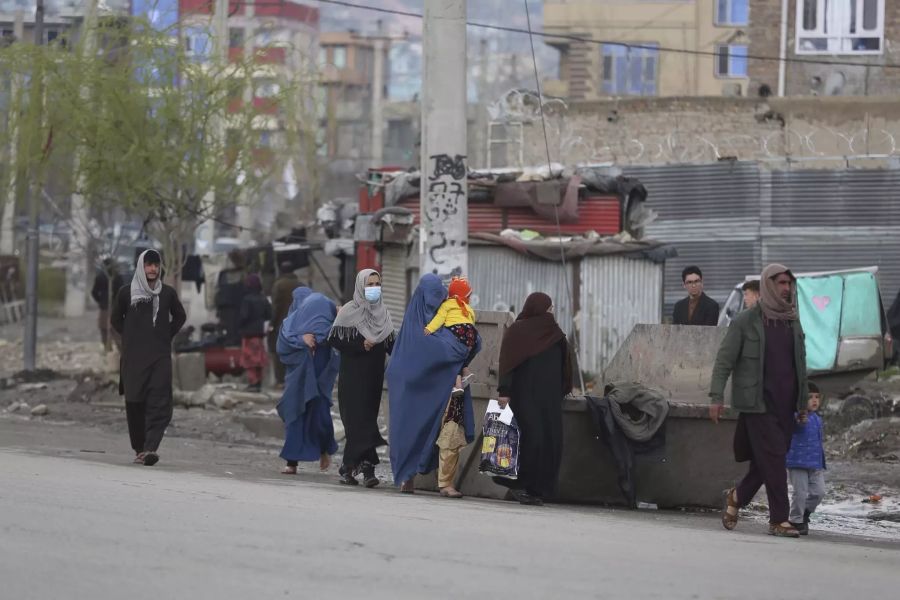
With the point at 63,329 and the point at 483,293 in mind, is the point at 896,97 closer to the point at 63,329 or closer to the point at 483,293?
the point at 483,293

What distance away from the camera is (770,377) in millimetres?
9172

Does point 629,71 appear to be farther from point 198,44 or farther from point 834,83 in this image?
point 198,44

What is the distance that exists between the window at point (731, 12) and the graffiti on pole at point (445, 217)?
46.8 m

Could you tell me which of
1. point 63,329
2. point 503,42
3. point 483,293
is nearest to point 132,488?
point 483,293

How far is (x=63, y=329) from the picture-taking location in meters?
35.8

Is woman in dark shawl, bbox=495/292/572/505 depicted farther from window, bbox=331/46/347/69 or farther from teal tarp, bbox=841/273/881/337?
window, bbox=331/46/347/69

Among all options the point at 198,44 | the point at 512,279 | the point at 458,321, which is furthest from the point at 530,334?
the point at 198,44

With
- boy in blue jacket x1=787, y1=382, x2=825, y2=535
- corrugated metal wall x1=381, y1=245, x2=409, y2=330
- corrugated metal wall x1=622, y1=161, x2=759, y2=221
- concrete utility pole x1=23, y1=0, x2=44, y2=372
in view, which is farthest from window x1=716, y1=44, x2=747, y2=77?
boy in blue jacket x1=787, y1=382, x2=825, y2=535

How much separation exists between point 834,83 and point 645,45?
2579cm

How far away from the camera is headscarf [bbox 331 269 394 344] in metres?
11.1

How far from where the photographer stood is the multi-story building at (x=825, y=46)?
100 ft

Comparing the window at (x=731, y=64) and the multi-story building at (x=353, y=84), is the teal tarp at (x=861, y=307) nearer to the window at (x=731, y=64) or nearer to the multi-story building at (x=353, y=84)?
the window at (x=731, y=64)

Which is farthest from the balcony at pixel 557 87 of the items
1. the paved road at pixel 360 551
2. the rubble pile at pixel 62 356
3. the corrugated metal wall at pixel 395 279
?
the paved road at pixel 360 551

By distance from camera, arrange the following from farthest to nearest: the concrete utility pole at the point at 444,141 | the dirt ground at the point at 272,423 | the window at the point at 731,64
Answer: the window at the point at 731,64, the concrete utility pole at the point at 444,141, the dirt ground at the point at 272,423
